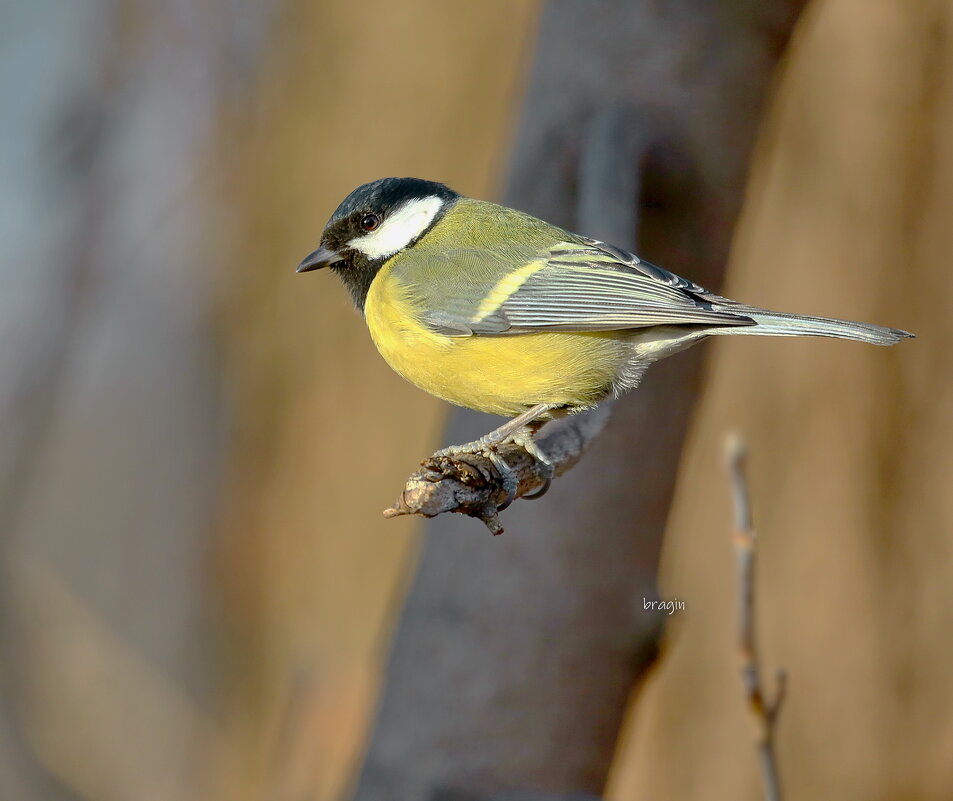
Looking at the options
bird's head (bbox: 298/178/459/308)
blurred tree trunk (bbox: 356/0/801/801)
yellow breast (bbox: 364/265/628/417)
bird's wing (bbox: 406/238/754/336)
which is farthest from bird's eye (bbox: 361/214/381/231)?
blurred tree trunk (bbox: 356/0/801/801)

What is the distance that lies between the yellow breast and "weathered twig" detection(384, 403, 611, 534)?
5.1 inches

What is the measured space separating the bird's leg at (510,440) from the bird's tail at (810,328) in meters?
0.38

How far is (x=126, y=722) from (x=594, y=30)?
315cm

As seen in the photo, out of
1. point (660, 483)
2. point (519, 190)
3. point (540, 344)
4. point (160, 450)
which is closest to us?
point (540, 344)

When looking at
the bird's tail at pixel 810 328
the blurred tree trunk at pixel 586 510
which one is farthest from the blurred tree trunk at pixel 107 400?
the bird's tail at pixel 810 328

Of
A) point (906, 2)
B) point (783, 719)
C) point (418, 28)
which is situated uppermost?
point (418, 28)

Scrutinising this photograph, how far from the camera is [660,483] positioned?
2.09 m

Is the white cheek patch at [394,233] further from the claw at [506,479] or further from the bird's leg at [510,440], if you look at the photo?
the claw at [506,479]

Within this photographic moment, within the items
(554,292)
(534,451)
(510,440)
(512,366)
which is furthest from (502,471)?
(554,292)

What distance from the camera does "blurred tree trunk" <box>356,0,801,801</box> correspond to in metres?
1.93

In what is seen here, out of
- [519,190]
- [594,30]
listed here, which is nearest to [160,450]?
[519,190]

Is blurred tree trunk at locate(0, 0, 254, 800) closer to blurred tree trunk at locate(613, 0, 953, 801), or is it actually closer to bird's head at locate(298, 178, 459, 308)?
bird's head at locate(298, 178, 459, 308)

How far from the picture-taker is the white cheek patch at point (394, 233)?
6.60ft

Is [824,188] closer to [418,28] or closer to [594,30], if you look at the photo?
[594,30]
